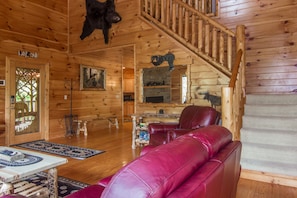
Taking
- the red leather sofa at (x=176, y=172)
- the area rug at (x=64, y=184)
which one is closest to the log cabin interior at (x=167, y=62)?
the area rug at (x=64, y=184)

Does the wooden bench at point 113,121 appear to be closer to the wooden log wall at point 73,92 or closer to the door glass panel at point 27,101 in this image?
the wooden log wall at point 73,92

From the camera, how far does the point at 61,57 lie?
6211 millimetres

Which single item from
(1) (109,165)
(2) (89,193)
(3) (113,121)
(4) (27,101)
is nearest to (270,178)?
(1) (109,165)

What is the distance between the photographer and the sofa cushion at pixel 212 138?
1.36m

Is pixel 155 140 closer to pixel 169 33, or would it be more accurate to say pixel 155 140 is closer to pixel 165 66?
Answer: pixel 165 66

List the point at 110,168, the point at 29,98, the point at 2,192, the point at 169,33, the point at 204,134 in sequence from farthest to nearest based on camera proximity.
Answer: the point at 29,98 < the point at 169,33 < the point at 110,168 < the point at 2,192 < the point at 204,134

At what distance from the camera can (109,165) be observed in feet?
11.8

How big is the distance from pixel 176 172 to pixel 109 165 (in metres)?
2.89

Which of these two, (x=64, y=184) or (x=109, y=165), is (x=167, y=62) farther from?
(x=64, y=184)

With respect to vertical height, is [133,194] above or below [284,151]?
above

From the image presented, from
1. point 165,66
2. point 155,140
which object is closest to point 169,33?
point 165,66

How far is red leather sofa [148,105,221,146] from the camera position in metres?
3.50

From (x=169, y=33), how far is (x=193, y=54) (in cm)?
74

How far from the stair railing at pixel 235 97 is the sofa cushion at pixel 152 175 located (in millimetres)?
2083
